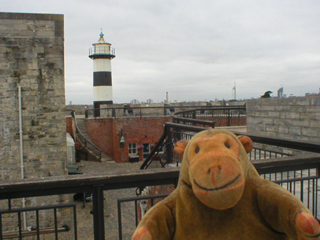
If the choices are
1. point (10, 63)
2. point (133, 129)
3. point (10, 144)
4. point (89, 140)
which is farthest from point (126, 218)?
point (89, 140)

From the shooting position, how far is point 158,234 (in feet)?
5.31

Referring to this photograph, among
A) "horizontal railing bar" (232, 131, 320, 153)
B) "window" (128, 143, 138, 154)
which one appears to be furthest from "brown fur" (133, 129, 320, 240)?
"window" (128, 143, 138, 154)

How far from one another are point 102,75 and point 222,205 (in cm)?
3018

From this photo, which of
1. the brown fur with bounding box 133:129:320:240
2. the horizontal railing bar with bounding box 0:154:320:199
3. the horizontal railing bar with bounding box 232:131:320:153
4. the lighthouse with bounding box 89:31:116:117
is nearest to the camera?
the brown fur with bounding box 133:129:320:240

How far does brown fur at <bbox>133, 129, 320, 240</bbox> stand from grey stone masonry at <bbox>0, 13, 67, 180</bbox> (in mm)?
12413

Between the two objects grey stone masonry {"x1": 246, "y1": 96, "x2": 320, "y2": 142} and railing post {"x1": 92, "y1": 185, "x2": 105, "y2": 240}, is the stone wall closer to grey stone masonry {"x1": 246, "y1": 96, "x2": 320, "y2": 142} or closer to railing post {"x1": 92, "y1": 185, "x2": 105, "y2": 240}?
grey stone masonry {"x1": 246, "y1": 96, "x2": 320, "y2": 142}

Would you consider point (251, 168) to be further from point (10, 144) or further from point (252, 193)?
point (10, 144)

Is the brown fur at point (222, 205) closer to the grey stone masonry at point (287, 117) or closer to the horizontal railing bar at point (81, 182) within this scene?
the horizontal railing bar at point (81, 182)

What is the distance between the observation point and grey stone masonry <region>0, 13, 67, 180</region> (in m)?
12.6

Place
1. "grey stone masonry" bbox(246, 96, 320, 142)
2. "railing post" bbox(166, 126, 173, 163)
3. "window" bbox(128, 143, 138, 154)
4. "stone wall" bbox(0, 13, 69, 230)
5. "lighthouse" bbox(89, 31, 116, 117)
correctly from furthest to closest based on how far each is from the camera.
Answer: "lighthouse" bbox(89, 31, 116, 117) < "window" bbox(128, 143, 138, 154) < "stone wall" bbox(0, 13, 69, 230) < "grey stone masonry" bbox(246, 96, 320, 142) < "railing post" bbox(166, 126, 173, 163)

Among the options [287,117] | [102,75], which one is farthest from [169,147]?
[102,75]

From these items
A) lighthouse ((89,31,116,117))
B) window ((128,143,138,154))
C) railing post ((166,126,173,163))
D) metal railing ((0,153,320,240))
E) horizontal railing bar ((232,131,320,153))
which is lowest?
window ((128,143,138,154))

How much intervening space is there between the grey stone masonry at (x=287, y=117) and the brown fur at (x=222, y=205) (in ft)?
23.3

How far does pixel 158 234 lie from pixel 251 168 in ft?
2.18
